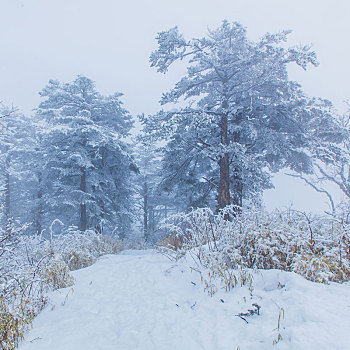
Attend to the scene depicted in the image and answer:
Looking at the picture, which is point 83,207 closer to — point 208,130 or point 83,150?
point 83,150

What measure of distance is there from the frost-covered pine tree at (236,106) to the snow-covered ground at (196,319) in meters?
6.01

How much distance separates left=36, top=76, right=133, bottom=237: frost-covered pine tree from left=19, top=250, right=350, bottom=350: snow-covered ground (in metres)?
9.36

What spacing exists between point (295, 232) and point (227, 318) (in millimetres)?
1802

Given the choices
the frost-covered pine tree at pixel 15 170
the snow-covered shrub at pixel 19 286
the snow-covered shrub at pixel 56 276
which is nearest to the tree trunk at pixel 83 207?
the snow-covered shrub at pixel 19 286

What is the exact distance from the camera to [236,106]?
29.9ft

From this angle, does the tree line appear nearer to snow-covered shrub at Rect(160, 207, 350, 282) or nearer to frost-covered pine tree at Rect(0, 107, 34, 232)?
snow-covered shrub at Rect(160, 207, 350, 282)

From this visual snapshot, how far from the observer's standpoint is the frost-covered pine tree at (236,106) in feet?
27.8

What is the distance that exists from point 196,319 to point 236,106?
802 cm

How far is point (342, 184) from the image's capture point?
15102 mm

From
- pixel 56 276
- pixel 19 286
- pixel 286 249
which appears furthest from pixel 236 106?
pixel 19 286

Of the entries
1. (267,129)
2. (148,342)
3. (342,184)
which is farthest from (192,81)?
(342,184)

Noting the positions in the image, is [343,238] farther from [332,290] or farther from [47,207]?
[47,207]

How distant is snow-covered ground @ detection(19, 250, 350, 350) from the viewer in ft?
6.61

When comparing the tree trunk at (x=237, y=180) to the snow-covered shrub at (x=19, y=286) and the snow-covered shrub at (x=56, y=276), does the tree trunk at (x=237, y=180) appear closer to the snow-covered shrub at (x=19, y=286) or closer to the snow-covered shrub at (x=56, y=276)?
the snow-covered shrub at (x=19, y=286)
